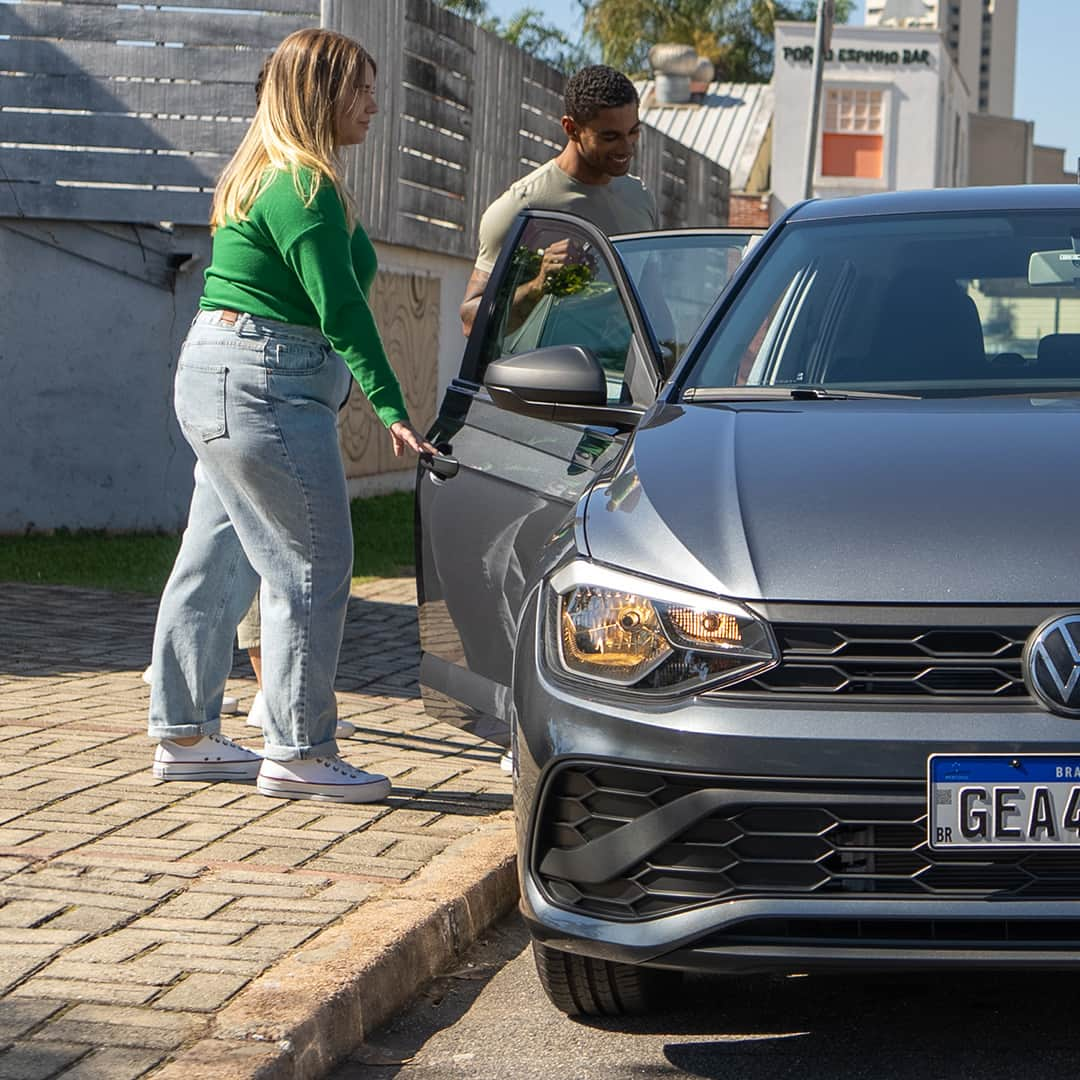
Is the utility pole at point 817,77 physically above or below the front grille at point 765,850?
above

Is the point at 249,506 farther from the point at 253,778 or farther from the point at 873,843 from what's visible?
the point at 873,843

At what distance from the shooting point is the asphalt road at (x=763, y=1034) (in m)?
3.57

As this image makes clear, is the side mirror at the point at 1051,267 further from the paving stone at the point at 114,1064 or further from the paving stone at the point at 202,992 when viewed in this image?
the paving stone at the point at 114,1064

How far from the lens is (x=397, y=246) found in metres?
16.5

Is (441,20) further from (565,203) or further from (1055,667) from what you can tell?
(1055,667)

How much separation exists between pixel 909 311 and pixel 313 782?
1989 mm

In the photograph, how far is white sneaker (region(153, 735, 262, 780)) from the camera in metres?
5.49

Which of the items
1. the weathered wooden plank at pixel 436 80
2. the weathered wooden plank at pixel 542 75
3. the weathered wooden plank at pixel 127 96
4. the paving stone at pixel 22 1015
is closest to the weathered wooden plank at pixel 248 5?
the weathered wooden plank at pixel 127 96

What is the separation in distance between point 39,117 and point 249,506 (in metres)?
8.64

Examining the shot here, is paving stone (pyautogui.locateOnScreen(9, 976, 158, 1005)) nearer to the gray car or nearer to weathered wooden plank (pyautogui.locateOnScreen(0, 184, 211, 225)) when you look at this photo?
the gray car

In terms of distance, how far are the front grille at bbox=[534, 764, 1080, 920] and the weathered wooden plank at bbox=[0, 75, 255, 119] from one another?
10.4 m

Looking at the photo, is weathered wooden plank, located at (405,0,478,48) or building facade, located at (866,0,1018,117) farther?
building facade, located at (866,0,1018,117)

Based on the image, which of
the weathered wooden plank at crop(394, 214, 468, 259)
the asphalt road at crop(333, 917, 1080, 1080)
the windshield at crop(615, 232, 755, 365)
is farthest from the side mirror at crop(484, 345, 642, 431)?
the weathered wooden plank at crop(394, 214, 468, 259)

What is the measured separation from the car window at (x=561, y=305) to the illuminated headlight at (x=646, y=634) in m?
1.46
